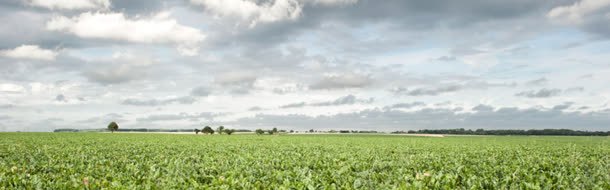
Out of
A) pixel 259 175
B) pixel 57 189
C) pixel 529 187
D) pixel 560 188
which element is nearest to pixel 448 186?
pixel 529 187

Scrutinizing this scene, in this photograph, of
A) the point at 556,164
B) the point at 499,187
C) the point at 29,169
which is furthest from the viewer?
the point at 556,164

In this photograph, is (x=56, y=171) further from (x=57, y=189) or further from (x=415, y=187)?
(x=415, y=187)

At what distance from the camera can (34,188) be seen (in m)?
11.3

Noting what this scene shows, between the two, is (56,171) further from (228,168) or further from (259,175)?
(259,175)

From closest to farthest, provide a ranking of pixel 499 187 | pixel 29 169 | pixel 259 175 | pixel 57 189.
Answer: pixel 57 189
pixel 499 187
pixel 259 175
pixel 29 169

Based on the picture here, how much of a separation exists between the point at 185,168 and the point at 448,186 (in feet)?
31.1

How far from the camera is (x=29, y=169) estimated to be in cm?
1633

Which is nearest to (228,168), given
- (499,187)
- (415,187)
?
(415,187)

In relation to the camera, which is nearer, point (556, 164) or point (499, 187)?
point (499, 187)

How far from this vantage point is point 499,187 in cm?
1269

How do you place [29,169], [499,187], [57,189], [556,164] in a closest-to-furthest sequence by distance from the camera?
1. [57,189]
2. [499,187]
3. [29,169]
4. [556,164]

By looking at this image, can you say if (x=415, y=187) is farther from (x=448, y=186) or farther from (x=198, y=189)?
(x=198, y=189)

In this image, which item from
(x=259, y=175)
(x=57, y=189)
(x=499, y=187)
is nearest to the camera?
(x=57, y=189)

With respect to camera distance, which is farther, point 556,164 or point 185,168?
point 556,164
